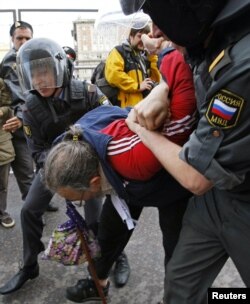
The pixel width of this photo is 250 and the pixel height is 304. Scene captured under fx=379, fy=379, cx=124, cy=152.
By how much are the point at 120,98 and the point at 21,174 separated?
1.21 metres

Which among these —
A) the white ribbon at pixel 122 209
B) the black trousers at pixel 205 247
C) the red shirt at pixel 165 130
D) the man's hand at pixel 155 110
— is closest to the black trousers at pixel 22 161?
the white ribbon at pixel 122 209

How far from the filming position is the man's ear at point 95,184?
5.14 ft

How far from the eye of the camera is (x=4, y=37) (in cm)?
459

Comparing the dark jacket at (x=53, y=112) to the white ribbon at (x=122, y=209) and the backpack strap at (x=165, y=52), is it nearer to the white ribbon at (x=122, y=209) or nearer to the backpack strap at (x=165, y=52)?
the white ribbon at (x=122, y=209)

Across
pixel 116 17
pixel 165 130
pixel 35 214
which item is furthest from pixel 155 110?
pixel 35 214

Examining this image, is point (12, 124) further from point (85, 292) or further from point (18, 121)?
point (85, 292)

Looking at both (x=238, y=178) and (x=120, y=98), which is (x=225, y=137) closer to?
(x=238, y=178)

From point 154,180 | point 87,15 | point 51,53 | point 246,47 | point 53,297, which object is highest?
point 246,47

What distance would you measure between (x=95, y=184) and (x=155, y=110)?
0.47 metres

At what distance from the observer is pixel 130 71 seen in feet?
12.0

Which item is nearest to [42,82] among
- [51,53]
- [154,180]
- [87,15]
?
[51,53]

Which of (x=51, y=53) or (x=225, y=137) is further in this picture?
(x=51, y=53)

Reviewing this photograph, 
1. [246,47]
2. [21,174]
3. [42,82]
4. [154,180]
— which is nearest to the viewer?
[246,47]

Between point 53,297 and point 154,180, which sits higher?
point 154,180
